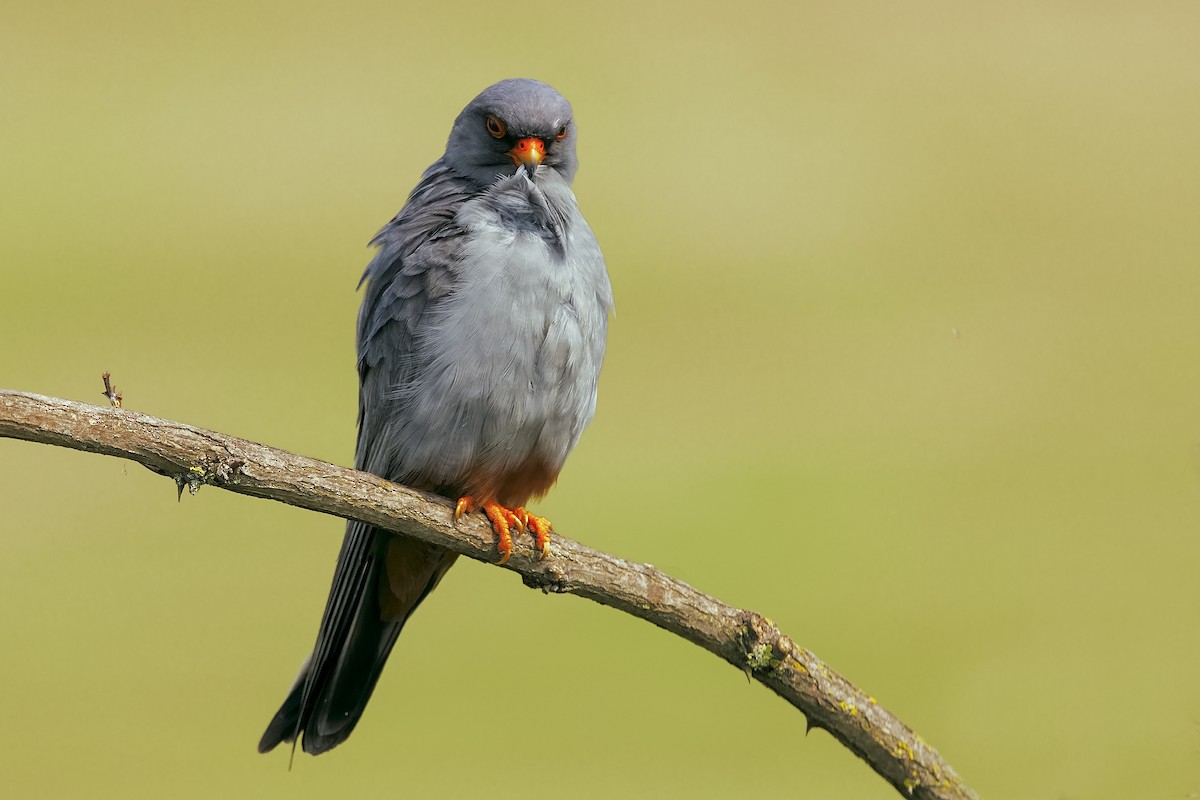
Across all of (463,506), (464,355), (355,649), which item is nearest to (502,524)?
(463,506)

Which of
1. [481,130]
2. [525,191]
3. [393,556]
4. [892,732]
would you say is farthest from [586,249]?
[892,732]

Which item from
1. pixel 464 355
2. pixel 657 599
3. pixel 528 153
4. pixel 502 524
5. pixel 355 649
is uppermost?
pixel 528 153

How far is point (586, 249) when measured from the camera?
10.8ft

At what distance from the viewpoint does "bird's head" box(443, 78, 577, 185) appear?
3371 mm

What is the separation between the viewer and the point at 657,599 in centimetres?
296

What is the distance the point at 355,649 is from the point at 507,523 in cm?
77

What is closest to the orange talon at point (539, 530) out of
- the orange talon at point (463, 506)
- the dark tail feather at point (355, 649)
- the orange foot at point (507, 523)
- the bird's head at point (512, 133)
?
the orange foot at point (507, 523)

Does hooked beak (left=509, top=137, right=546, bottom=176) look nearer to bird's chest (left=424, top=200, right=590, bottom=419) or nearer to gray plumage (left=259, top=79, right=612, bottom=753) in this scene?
gray plumage (left=259, top=79, right=612, bottom=753)

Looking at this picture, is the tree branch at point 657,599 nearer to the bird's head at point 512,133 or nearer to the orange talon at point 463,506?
the orange talon at point 463,506

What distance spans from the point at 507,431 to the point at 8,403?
1250mm

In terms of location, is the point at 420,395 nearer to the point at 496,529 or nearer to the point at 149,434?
the point at 496,529

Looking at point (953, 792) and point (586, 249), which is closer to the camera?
point (953, 792)

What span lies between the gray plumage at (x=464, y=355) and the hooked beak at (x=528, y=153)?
0.04ft

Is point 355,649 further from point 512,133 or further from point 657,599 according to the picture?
point 512,133
